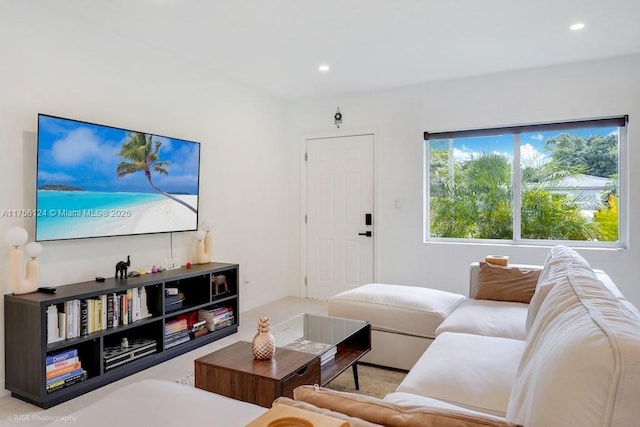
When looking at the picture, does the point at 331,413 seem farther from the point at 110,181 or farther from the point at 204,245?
the point at 204,245

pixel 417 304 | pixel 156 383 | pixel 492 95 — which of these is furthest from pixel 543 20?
pixel 156 383

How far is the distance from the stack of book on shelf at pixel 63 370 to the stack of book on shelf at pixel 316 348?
132cm

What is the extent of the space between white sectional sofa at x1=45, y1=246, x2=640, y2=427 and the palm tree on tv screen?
215cm

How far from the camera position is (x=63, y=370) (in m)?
2.50

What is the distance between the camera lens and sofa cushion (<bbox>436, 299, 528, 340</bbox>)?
2.36 metres

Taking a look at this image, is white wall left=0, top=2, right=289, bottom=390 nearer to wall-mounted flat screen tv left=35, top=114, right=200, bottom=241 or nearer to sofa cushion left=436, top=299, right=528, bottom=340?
wall-mounted flat screen tv left=35, top=114, right=200, bottom=241

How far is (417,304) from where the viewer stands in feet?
9.66

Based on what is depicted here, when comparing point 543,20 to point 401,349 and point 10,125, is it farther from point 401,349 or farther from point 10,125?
point 10,125

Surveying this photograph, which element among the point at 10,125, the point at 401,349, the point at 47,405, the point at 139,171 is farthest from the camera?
the point at 139,171

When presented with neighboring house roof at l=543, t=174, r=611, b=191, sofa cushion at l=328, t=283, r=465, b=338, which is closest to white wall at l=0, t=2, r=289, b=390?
sofa cushion at l=328, t=283, r=465, b=338

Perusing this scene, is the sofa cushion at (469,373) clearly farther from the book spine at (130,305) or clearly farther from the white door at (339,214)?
the white door at (339,214)

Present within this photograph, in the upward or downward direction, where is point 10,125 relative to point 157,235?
upward

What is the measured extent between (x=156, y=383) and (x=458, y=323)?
66.9 inches

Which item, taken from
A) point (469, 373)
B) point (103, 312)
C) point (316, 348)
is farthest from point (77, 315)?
point (469, 373)
